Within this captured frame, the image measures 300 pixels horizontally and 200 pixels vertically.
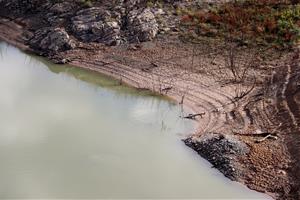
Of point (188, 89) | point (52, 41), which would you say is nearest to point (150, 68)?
point (188, 89)

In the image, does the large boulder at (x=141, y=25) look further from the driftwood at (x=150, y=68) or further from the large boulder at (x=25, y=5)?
the large boulder at (x=25, y=5)

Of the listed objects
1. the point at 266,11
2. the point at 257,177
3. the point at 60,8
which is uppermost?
the point at 266,11

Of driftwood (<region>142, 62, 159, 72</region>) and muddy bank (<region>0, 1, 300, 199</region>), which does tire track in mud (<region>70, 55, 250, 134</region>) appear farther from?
driftwood (<region>142, 62, 159, 72</region>)

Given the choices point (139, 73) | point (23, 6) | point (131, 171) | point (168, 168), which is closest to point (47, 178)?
point (131, 171)

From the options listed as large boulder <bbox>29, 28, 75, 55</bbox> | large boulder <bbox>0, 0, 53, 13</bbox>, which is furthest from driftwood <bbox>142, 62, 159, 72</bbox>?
large boulder <bbox>0, 0, 53, 13</bbox>

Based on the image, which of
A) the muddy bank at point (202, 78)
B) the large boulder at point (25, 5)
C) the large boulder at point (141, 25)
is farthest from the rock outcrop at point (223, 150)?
the large boulder at point (25, 5)

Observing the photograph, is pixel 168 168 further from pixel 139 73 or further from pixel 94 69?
pixel 94 69

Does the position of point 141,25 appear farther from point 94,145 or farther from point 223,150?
point 223,150
